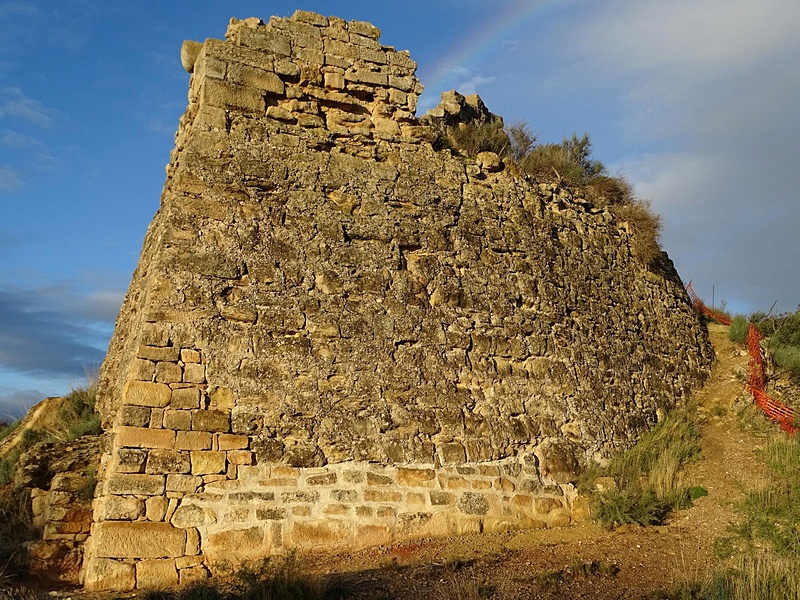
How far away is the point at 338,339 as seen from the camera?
6828 mm

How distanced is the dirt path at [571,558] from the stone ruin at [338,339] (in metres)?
0.33

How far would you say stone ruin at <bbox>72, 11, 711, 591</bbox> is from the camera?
5965 millimetres

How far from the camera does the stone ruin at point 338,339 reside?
596cm

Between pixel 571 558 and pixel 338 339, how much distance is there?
2.64 meters

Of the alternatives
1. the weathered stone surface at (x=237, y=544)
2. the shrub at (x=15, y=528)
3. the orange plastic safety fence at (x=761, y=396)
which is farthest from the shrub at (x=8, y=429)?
A: the orange plastic safety fence at (x=761, y=396)

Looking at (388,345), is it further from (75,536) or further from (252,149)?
(75,536)

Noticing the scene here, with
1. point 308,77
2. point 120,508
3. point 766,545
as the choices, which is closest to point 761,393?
point 766,545

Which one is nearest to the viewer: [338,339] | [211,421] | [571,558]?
[571,558]

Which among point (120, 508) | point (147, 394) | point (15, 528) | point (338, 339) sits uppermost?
Result: point (338, 339)

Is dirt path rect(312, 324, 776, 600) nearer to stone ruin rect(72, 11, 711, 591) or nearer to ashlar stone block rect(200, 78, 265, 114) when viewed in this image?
stone ruin rect(72, 11, 711, 591)

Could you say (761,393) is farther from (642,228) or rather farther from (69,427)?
(69,427)

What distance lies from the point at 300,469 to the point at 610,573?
2.50 meters

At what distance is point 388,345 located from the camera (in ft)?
23.0

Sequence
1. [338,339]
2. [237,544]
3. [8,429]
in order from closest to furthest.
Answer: [237,544], [338,339], [8,429]
